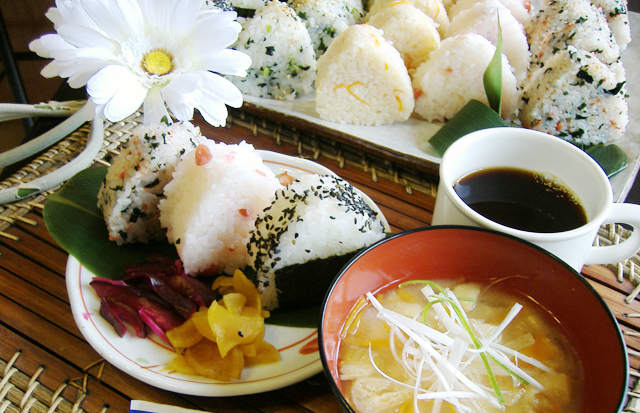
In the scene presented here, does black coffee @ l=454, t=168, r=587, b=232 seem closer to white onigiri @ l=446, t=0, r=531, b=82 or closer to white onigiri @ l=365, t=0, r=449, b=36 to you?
white onigiri @ l=446, t=0, r=531, b=82

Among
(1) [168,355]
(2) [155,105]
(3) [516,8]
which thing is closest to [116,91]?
(2) [155,105]

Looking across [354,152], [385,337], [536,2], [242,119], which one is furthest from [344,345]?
[536,2]

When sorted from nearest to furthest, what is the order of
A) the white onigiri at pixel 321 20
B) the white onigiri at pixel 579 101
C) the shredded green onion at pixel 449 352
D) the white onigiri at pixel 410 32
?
the shredded green onion at pixel 449 352 → the white onigiri at pixel 579 101 → the white onigiri at pixel 410 32 → the white onigiri at pixel 321 20

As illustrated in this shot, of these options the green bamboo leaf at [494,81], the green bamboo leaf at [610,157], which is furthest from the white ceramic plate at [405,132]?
the green bamboo leaf at [494,81]

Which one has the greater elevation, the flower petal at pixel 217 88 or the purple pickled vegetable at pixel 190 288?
the flower petal at pixel 217 88

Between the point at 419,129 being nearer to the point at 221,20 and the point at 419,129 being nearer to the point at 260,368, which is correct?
the point at 221,20

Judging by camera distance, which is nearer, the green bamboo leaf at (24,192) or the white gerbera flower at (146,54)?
the white gerbera flower at (146,54)

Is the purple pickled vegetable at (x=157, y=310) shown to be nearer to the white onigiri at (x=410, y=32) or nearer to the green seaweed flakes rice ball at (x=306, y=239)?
the green seaweed flakes rice ball at (x=306, y=239)
